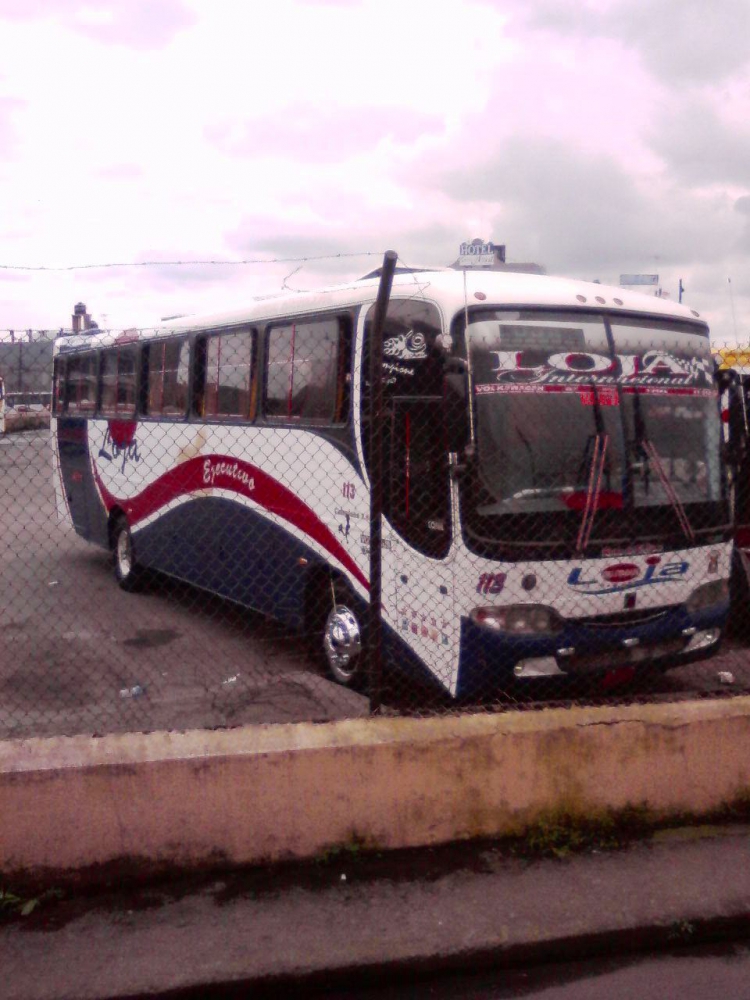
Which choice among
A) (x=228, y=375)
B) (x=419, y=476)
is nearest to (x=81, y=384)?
(x=228, y=375)

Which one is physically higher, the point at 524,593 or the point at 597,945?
the point at 524,593

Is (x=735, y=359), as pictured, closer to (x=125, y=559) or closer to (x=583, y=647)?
(x=583, y=647)

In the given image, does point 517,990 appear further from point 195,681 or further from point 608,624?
point 195,681

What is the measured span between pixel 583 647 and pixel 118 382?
23.4ft

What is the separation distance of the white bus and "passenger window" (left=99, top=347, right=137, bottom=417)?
3.55 metres

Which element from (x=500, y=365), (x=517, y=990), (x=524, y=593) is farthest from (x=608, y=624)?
(x=517, y=990)

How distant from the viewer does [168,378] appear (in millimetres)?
10102

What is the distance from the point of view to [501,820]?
14.6 ft

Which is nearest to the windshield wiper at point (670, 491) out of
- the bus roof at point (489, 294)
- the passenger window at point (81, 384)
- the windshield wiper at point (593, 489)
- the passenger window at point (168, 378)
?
the windshield wiper at point (593, 489)

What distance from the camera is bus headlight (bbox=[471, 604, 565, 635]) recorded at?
5820mm

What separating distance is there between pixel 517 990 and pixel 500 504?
2.84 metres

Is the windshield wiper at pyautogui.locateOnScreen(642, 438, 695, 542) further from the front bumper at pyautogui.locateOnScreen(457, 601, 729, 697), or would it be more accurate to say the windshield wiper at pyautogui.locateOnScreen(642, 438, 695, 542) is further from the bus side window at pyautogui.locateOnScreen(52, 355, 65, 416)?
the bus side window at pyautogui.locateOnScreen(52, 355, 65, 416)

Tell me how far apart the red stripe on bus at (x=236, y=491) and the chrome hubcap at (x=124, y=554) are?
346 millimetres

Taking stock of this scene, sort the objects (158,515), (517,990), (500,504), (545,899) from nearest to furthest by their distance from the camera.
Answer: (517,990), (545,899), (500,504), (158,515)
